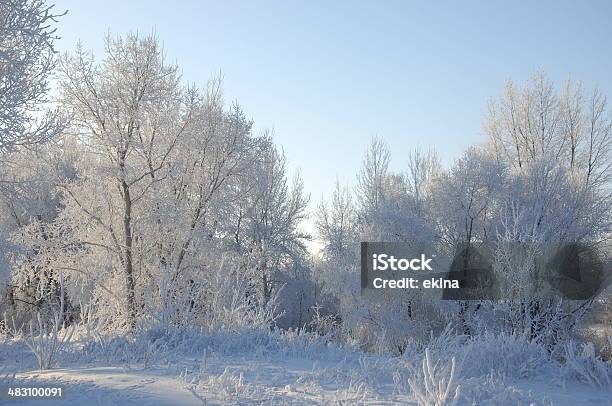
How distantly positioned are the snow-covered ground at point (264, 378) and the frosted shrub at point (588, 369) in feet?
0.37

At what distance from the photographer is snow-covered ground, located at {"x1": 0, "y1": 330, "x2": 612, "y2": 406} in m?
4.60

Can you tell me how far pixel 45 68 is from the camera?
8.26 metres

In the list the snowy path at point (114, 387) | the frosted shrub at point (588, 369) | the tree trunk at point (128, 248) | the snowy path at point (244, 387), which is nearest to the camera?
the snowy path at point (114, 387)

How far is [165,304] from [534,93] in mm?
22929

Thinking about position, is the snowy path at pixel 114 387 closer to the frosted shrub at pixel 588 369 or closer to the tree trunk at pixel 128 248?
the frosted shrub at pixel 588 369

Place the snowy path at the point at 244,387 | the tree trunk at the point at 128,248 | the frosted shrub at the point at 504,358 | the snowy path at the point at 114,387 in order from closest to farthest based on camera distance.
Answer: the snowy path at the point at 114,387 < the snowy path at the point at 244,387 < the frosted shrub at the point at 504,358 < the tree trunk at the point at 128,248

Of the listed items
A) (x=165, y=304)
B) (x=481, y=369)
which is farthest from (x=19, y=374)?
(x=481, y=369)

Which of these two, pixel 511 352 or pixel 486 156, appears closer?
pixel 511 352

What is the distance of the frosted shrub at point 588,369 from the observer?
20.0 ft

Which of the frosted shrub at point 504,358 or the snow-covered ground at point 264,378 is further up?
the frosted shrub at point 504,358

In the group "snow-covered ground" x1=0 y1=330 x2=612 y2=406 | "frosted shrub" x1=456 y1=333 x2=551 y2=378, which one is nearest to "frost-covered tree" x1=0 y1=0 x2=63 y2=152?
"snow-covered ground" x1=0 y1=330 x2=612 y2=406

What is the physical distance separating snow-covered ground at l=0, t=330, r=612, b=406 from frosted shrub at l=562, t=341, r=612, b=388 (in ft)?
0.37

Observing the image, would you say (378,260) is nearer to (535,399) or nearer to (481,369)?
(481,369)

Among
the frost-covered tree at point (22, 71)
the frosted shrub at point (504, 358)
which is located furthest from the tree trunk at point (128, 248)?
the frosted shrub at point (504, 358)
